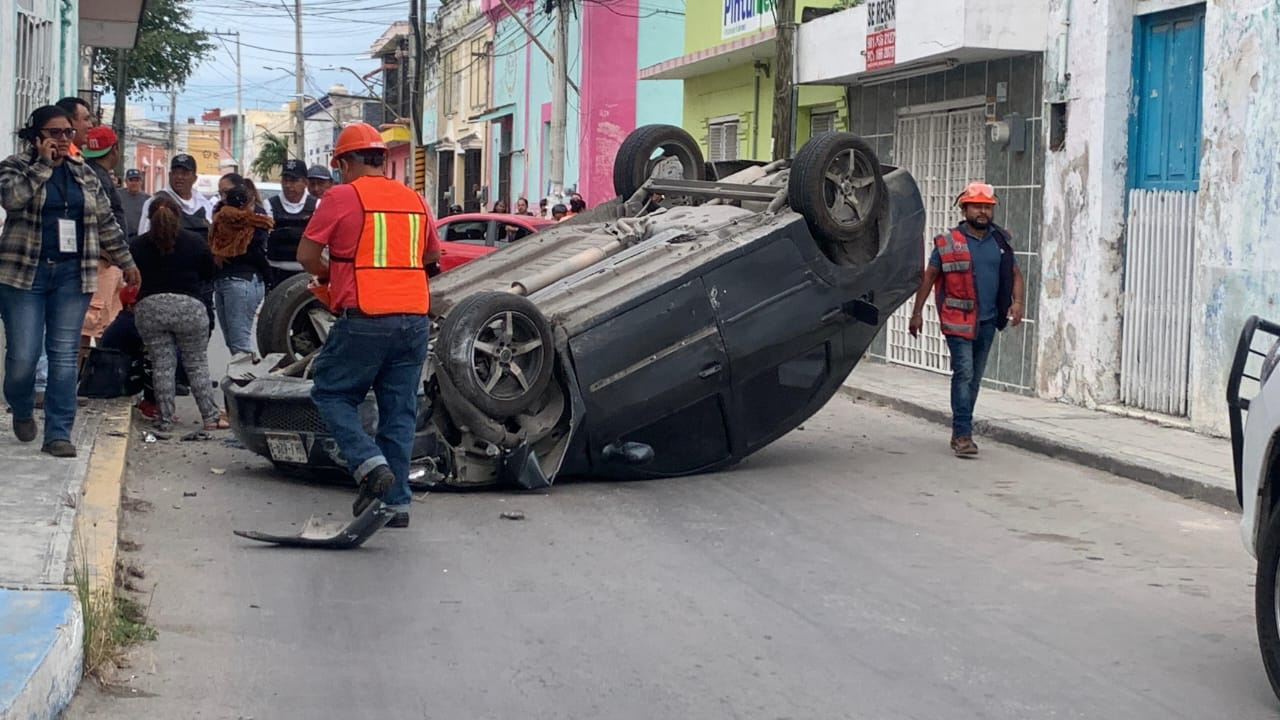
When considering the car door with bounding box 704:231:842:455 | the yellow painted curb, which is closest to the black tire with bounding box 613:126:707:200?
the car door with bounding box 704:231:842:455

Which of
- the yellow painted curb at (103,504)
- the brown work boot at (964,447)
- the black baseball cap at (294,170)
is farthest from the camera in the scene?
the black baseball cap at (294,170)

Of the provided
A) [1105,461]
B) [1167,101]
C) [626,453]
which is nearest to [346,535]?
[626,453]

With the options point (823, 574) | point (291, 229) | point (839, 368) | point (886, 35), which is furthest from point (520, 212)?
point (823, 574)

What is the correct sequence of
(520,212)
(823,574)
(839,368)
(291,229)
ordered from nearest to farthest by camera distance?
1. (823,574)
2. (839,368)
3. (291,229)
4. (520,212)

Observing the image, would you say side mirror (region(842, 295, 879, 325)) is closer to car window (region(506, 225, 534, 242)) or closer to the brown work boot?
the brown work boot

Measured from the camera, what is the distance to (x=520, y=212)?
32.2 m

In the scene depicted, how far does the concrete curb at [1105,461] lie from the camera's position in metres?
9.91

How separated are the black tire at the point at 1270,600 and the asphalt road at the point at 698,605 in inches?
8.7

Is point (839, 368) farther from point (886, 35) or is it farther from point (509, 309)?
point (886, 35)

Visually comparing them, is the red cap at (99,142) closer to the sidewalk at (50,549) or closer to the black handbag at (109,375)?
the black handbag at (109,375)

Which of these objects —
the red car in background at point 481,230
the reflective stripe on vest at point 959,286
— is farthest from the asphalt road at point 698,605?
the red car in background at point 481,230

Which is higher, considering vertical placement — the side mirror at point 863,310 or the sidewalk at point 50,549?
the side mirror at point 863,310

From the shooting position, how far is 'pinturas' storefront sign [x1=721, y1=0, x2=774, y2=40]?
21.3m

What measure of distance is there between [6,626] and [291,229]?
7.12 m
